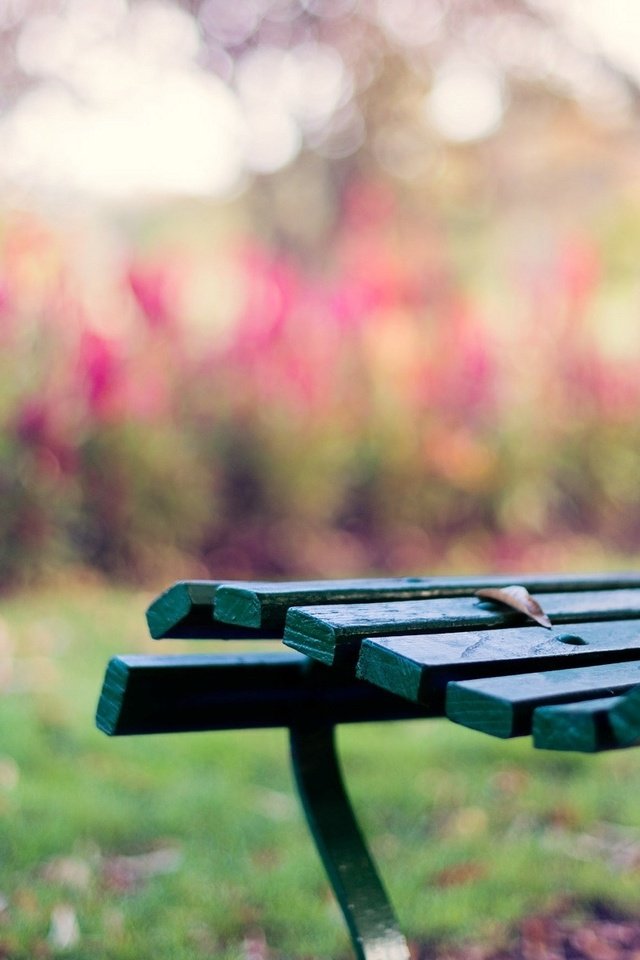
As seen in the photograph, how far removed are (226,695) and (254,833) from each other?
1.04 metres

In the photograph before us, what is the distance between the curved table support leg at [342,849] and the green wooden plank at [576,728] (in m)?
0.58

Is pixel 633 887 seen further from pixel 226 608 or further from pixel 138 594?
pixel 138 594

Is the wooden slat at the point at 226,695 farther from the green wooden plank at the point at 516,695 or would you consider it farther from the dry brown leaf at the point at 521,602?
the green wooden plank at the point at 516,695

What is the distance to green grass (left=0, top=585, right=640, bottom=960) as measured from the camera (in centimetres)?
221

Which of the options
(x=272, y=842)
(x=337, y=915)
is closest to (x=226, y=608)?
(x=337, y=915)

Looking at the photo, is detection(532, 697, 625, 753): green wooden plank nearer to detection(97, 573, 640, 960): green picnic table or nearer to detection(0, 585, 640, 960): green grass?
detection(97, 573, 640, 960): green picnic table

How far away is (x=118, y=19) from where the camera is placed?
7852 millimetres

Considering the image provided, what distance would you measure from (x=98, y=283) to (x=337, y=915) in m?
4.03

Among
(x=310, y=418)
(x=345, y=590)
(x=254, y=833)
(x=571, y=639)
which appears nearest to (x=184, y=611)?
(x=345, y=590)

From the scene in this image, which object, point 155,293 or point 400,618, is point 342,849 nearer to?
point 400,618

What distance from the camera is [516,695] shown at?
3.84ft

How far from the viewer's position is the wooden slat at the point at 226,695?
1.65 meters

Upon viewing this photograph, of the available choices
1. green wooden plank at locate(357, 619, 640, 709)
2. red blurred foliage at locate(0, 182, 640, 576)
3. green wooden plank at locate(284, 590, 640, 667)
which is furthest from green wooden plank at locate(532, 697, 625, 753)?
red blurred foliage at locate(0, 182, 640, 576)

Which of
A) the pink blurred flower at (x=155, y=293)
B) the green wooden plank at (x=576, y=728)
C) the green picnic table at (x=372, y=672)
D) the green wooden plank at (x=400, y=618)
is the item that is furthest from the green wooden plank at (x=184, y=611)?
the pink blurred flower at (x=155, y=293)
